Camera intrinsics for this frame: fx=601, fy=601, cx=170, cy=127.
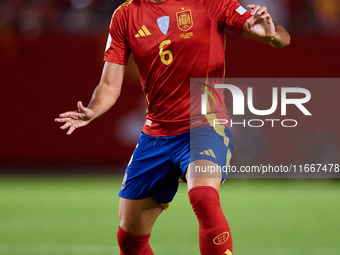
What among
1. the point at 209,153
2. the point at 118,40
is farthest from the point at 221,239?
the point at 118,40

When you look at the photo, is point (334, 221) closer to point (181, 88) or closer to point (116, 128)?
point (181, 88)

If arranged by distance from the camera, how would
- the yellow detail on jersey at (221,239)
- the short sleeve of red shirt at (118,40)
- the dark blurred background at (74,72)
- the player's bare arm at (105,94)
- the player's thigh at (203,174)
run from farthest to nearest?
the dark blurred background at (74,72) → the short sleeve of red shirt at (118,40) → the player's bare arm at (105,94) → the player's thigh at (203,174) → the yellow detail on jersey at (221,239)

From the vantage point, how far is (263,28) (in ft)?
12.0

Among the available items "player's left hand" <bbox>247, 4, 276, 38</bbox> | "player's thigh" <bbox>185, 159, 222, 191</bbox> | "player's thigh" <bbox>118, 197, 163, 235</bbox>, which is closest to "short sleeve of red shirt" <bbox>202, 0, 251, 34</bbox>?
"player's left hand" <bbox>247, 4, 276, 38</bbox>

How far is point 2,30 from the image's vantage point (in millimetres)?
10719

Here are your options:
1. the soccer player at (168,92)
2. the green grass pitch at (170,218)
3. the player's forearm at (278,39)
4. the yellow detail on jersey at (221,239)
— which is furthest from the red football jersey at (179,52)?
the green grass pitch at (170,218)

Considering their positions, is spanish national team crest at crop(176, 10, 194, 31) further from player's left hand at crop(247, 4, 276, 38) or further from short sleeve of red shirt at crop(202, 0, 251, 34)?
player's left hand at crop(247, 4, 276, 38)

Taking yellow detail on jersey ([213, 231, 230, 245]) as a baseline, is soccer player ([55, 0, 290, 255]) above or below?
above

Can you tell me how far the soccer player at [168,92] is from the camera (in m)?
3.83

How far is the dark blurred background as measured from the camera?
34.4 feet

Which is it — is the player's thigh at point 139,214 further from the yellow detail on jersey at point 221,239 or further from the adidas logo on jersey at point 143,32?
the adidas logo on jersey at point 143,32

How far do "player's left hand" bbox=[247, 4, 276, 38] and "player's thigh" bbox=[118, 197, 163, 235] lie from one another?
1.30 meters

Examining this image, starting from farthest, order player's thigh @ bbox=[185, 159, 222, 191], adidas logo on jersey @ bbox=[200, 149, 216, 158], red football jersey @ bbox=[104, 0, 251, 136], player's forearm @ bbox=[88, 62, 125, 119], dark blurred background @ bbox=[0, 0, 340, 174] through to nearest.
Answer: dark blurred background @ bbox=[0, 0, 340, 174]
player's forearm @ bbox=[88, 62, 125, 119]
red football jersey @ bbox=[104, 0, 251, 136]
adidas logo on jersey @ bbox=[200, 149, 216, 158]
player's thigh @ bbox=[185, 159, 222, 191]

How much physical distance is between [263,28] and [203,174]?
961 millimetres
